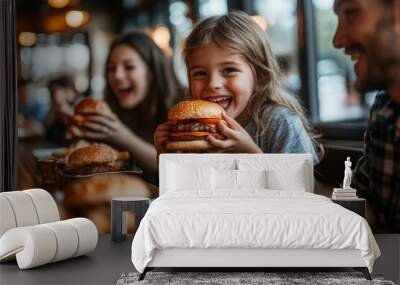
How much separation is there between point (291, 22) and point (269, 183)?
1.84 meters

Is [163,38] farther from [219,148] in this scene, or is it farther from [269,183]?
[269,183]

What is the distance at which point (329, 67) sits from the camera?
7.22 meters

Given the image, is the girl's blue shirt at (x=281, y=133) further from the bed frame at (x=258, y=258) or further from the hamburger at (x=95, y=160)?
the bed frame at (x=258, y=258)

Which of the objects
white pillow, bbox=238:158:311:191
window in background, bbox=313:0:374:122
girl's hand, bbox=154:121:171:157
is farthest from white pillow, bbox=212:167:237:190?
window in background, bbox=313:0:374:122

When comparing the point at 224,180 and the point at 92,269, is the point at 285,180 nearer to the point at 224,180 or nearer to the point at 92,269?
the point at 224,180

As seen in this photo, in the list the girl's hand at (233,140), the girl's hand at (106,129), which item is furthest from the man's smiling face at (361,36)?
the girl's hand at (106,129)

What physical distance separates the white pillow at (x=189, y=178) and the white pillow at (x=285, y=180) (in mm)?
593

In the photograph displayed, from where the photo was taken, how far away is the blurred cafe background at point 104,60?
7211mm

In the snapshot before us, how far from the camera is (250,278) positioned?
15.9 ft

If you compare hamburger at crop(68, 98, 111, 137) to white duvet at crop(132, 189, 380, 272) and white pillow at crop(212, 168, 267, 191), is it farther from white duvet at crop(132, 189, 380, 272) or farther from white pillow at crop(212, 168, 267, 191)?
white duvet at crop(132, 189, 380, 272)

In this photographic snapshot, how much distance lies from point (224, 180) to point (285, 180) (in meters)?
0.60

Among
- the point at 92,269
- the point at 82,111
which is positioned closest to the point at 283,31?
the point at 82,111

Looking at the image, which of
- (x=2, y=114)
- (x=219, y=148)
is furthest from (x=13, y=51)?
(x=219, y=148)

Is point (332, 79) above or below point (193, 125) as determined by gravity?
above
